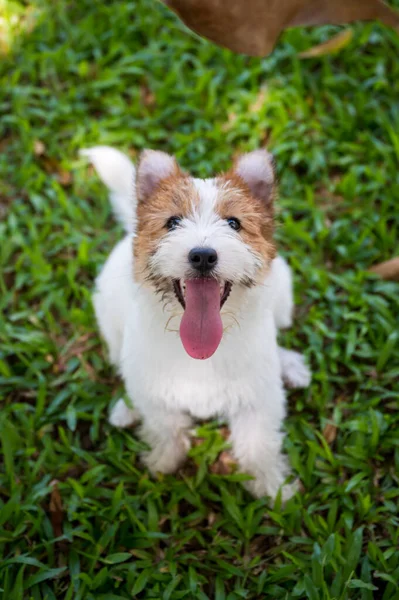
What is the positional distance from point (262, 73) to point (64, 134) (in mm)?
1581

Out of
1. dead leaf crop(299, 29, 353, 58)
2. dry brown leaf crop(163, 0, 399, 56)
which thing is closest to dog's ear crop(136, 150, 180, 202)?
dry brown leaf crop(163, 0, 399, 56)

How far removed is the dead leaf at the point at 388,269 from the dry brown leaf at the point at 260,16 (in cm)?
224

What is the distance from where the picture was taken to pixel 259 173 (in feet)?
7.77

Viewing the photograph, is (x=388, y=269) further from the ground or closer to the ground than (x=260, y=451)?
further from the ground

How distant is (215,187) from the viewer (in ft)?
7.41

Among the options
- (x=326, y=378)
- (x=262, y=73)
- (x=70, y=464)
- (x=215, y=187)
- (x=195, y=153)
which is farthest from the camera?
(x=262, y=73)

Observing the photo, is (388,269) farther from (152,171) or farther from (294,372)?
(152,171)

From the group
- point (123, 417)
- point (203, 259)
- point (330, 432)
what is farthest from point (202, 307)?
point (330, 432)

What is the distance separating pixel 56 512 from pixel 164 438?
2.08 feet

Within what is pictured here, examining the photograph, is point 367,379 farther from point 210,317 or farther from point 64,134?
point 64,134

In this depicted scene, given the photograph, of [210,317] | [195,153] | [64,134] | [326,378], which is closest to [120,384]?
[326,378]

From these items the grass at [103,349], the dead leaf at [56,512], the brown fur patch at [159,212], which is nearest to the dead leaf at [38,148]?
the grass at [103,349]

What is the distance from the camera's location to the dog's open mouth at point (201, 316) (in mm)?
2137

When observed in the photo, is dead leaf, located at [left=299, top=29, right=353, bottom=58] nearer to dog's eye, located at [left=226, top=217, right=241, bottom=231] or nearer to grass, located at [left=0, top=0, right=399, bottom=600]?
grass, located at [left=0, top=0, right=399, bottom=600]
